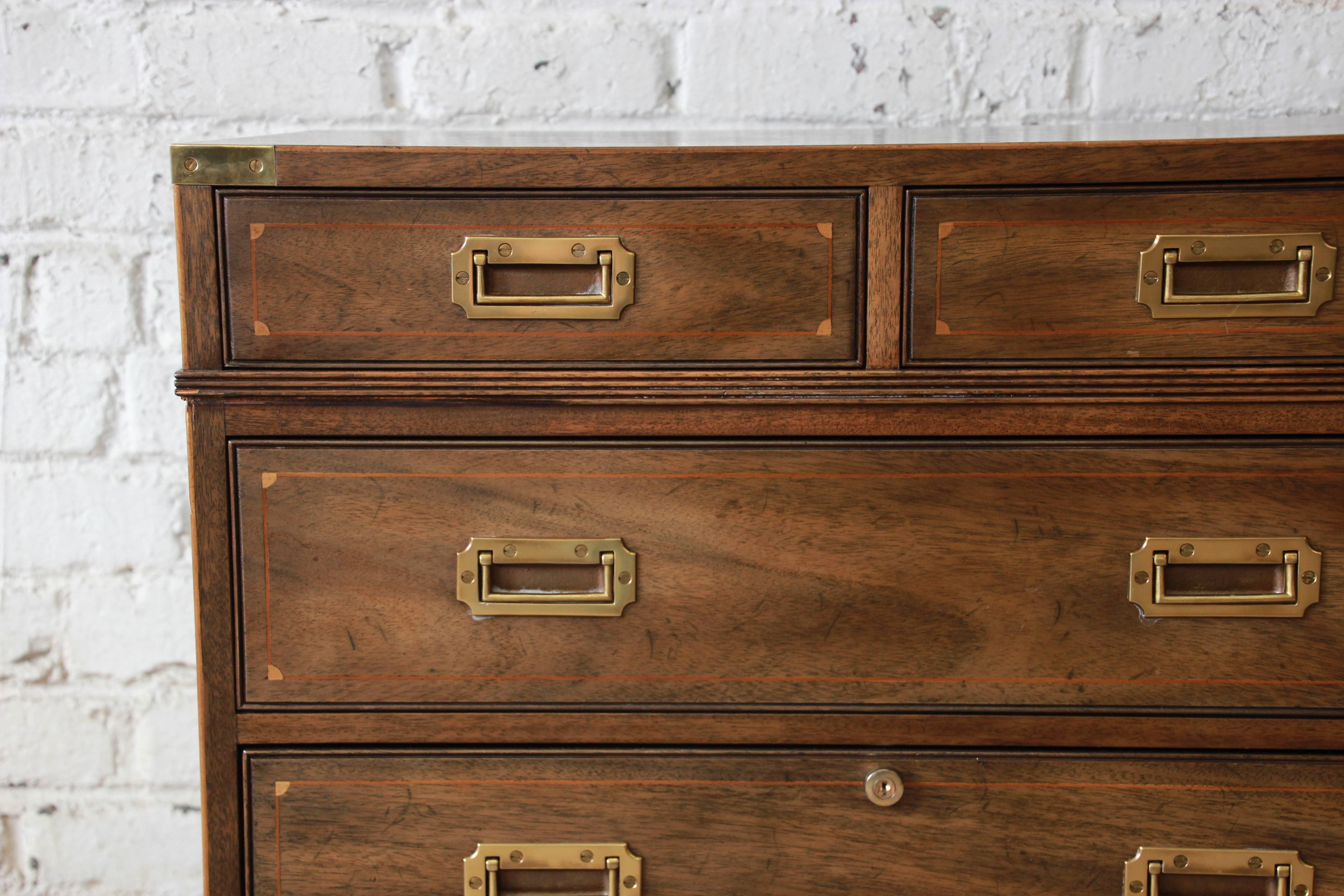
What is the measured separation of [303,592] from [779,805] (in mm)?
381

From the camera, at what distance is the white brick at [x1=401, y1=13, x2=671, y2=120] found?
113cm

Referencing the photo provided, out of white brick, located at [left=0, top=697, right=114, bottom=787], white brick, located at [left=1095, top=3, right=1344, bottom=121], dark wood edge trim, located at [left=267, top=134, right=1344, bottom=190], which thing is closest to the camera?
dark wood edge trim, located at [left=267, top=134, right=1344, bottom=190]

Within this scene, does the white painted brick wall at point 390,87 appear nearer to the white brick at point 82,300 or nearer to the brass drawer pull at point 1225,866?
the white brick at point 82,300

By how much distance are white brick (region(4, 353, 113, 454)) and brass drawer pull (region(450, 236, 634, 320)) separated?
71 cm

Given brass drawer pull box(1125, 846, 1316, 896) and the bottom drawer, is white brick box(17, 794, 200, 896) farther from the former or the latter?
brass drawer pull box(1125, 846, 1316, 896)

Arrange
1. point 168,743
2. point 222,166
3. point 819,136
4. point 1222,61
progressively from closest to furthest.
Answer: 1. point 222,166
2. point 819,136
3. point 1222,61
4. point 168,743

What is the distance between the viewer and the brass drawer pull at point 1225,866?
71 cm

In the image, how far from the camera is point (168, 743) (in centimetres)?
122

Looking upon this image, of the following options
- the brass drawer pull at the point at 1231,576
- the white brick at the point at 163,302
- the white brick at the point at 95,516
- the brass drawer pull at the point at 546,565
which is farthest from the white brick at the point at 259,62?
the brass drawer pull at the point at 1231,576

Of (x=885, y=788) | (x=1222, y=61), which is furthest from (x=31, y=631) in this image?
(x=1222, y=61)

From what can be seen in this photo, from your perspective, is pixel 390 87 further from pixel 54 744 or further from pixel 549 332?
pixel 54 744

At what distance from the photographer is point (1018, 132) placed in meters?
0.95

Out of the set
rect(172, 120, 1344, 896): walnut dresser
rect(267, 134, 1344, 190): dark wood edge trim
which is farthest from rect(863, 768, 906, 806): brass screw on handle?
rect(267, 134, 1344, 190): dark wood edge trim

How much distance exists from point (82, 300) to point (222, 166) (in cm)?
63
